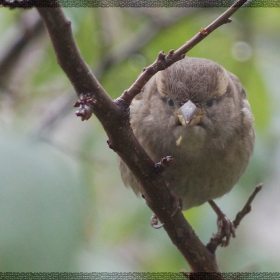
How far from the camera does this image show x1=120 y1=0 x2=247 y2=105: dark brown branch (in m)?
1.46

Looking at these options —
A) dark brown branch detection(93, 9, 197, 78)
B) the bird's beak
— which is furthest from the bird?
dark brown branch detection(93, 9, 197, 78)

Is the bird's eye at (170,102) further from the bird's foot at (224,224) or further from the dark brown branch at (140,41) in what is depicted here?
the dark brown branch at (140,41)

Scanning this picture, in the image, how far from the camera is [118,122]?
163 centimetres

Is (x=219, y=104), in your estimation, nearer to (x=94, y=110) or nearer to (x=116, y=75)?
(x=116, y=75)

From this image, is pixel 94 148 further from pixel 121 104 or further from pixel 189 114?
pixel 121 104

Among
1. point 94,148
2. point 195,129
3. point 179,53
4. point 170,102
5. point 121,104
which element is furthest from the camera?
point 94,148

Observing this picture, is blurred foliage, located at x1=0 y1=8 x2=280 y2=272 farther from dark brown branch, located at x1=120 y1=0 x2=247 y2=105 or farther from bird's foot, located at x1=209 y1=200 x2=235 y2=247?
dark brown branch, located at x1=120 y1=0 x2=247 y2=105

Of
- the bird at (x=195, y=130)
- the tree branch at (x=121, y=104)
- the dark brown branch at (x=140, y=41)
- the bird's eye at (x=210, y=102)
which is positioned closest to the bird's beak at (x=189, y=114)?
the bird at (x=195, y=130)

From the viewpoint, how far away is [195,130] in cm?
242

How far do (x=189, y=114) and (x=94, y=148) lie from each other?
3.29 feet

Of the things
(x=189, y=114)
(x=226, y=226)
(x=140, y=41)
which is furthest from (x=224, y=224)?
(x=140, y=41)

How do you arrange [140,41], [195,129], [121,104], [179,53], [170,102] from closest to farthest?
[179,53]
[121,104]
[195,129]
[170,102]
[140,41]

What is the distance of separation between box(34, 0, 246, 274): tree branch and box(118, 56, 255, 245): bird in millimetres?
440

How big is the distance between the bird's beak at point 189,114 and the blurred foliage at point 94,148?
483 mm
